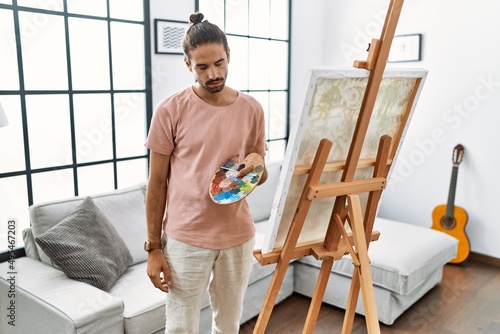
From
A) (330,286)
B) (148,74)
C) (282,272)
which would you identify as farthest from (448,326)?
(148,74)

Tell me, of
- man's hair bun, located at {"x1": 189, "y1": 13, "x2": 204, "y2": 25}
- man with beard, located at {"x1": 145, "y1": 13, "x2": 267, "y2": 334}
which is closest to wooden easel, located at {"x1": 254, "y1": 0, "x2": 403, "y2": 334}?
man with beard, located at {"x1": 145, "y1": 13, "x2": 267, "y2": 334}

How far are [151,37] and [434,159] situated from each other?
2.39m

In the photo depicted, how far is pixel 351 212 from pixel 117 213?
1485 millimetres

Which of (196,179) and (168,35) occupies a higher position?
(168,35)

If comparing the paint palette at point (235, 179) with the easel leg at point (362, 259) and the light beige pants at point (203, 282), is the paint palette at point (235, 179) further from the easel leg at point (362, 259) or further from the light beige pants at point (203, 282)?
the easel leg at point (362, 259)

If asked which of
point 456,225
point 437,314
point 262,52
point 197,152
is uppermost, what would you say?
point 262,52

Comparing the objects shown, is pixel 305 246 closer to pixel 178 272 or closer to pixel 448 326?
pixel 178 272

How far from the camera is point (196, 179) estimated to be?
1.38 metres

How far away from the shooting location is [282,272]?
4.97 ft

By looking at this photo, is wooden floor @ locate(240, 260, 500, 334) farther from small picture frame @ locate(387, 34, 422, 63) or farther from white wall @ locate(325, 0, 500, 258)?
small picture frame @ locate(387, 34, 422, 63)

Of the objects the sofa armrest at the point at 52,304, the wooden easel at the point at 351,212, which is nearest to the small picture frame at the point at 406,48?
the wooden easel at the point at 351,212

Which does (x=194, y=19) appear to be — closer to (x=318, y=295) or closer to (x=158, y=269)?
(x=158, y=269)

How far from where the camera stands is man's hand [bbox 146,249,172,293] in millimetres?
1406

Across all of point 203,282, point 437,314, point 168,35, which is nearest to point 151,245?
point 203,282
